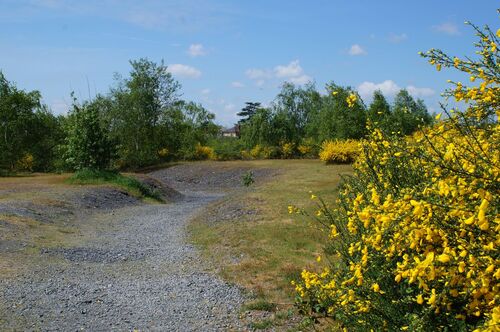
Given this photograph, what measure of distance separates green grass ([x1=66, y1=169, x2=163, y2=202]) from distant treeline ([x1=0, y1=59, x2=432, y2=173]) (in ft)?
3.18

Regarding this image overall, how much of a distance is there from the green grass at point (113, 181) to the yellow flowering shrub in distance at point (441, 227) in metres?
Result: 20.8

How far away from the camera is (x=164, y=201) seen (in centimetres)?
2567

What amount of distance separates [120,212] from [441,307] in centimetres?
1743

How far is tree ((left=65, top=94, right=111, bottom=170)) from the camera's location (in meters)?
27.3

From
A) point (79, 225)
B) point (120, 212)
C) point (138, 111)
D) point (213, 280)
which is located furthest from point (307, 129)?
point (213, 280)

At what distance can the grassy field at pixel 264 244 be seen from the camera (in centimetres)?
884

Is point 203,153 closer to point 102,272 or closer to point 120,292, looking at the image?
point 102,272

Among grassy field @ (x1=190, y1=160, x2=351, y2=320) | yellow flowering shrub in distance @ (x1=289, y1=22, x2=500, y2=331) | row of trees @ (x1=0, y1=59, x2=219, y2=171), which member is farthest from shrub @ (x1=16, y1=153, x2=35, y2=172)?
yellow flowering shrub in distance @ (x1=289, y1=22, x2=500, y2=331)

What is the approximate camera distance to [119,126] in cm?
4719

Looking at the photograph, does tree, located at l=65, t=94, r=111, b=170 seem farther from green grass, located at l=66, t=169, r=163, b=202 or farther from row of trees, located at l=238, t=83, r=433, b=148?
row of trees, located at l=238, t=83, r=433, b=148

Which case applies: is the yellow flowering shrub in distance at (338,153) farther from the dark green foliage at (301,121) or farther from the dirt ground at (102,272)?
the dirt ground at (102,272)

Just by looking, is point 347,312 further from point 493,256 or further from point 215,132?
point 215,132

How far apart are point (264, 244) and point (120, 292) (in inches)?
158

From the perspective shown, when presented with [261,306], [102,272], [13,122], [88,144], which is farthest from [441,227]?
[13,122]
